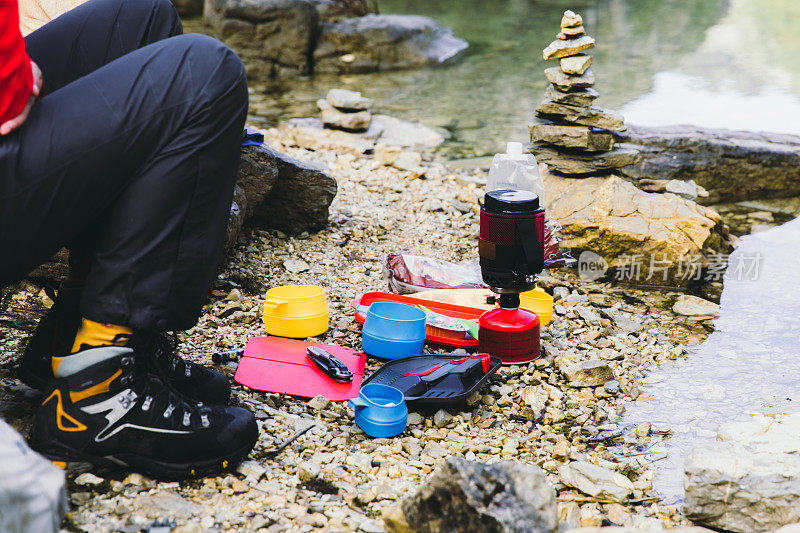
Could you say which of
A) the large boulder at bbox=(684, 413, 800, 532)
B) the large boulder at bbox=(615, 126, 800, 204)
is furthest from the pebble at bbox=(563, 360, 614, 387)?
the large boulder at bbox=(615, 126, 800, 204)

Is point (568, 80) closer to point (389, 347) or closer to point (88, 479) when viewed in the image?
point (389, 347)

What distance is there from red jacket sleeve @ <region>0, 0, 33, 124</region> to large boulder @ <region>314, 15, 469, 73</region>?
7442 mm

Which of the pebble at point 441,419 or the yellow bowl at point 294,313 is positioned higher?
the yellow bowl at point 294,313

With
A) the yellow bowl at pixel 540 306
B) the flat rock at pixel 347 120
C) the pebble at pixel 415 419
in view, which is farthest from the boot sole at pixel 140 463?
the flat rock at pixel 347 120

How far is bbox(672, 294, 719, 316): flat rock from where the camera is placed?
143 inches

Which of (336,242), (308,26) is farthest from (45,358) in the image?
(308,26)

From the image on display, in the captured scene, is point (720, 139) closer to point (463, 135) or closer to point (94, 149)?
point (463, 135)

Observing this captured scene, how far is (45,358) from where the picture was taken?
2092mm

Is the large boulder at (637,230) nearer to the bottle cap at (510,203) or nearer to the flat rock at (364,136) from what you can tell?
the bottle cap at (510,203)

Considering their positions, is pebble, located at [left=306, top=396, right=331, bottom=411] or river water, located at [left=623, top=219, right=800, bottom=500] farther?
river water, located at [left=623, top=219, right=800, bottom=500]

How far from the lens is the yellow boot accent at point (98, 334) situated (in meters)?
1.83

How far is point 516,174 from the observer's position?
414 cm

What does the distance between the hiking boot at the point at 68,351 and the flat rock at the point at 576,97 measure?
2783 millimetres

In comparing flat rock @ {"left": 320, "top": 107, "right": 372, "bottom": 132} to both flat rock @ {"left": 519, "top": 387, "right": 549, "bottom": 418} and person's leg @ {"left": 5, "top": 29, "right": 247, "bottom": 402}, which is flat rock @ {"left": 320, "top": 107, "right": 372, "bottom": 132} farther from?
person's leg @ {"left": 5, "top": 29, "right": 247, "bottom": 402}
